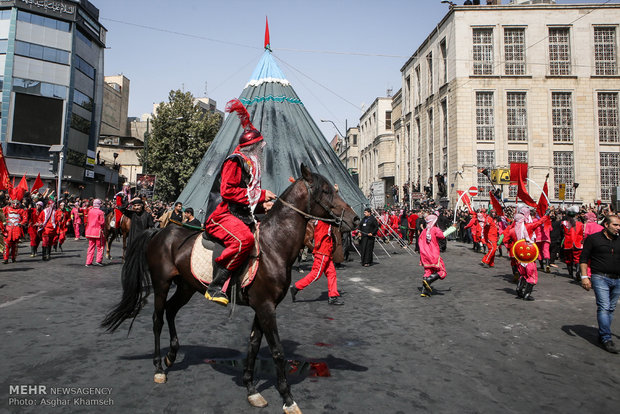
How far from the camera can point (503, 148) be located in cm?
3288

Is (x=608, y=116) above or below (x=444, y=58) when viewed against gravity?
below

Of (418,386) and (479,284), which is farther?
(479,284)

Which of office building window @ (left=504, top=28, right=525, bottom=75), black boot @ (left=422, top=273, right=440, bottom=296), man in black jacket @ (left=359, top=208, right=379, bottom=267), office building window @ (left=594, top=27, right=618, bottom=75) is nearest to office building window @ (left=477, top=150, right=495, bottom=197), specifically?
office building window @ (left=504, top=28, right=525, bottom=75)

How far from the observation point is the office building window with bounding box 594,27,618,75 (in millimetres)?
32719

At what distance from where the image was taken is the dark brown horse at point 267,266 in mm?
3771

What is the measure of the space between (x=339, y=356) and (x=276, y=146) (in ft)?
43.1

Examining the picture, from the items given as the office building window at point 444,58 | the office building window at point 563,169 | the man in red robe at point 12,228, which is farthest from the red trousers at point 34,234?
the office building window at point 563,169

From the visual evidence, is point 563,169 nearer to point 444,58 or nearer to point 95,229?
point 444,58

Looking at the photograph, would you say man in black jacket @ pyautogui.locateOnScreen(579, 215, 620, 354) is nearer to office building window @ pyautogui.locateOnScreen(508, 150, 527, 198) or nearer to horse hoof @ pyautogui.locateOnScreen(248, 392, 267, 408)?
horse hoof @ pyautogui.locateOnScreen(248, 392, 267, 408)

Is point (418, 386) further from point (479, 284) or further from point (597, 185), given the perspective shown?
point (597, 185)

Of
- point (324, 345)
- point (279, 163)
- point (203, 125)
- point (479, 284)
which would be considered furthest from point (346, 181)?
point (203, 125)

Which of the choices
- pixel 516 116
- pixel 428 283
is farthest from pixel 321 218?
pixel 516 116

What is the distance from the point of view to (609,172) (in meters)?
32.6

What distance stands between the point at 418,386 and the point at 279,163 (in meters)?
13.3
